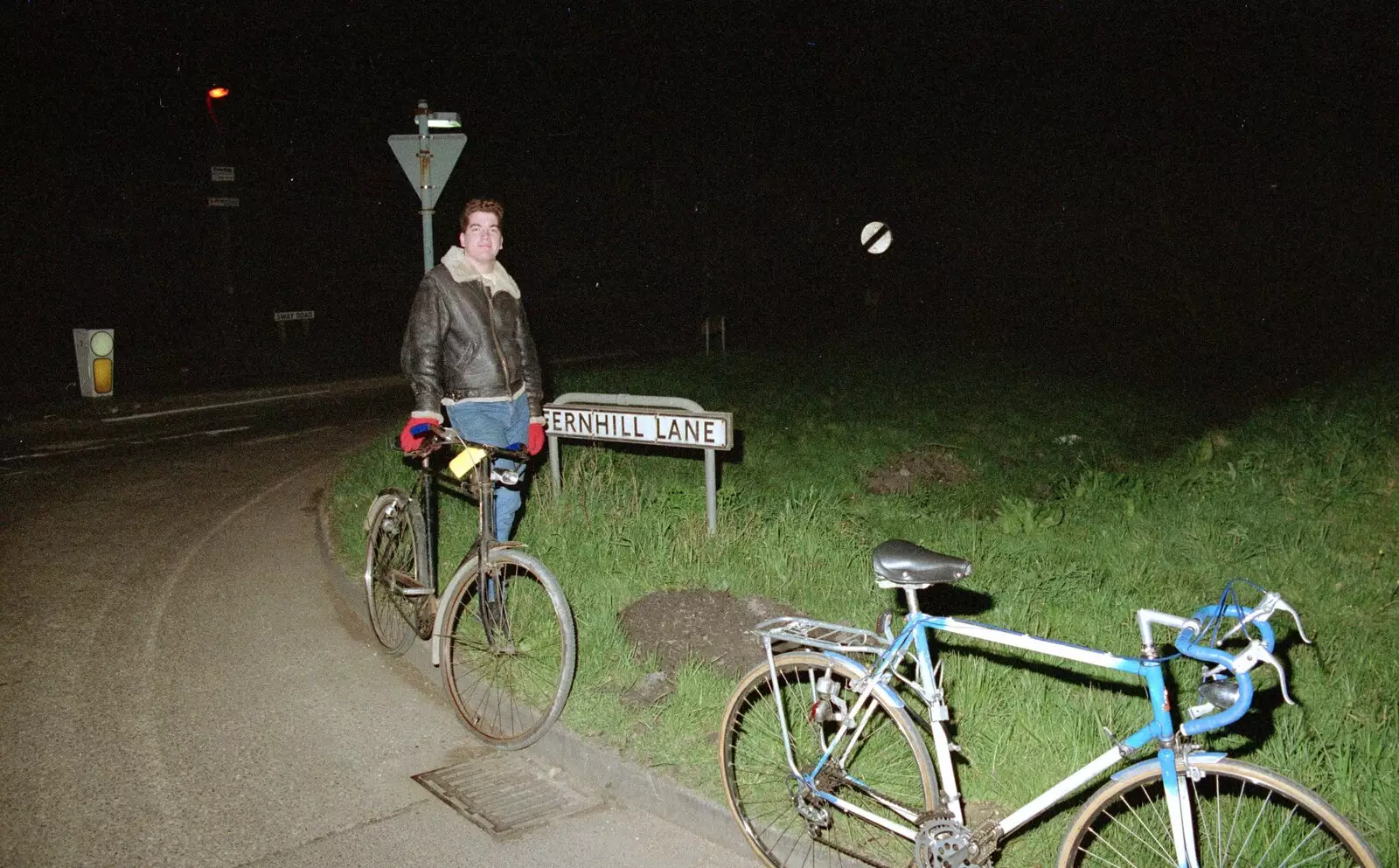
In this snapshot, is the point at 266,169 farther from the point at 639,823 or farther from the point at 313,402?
the point at 639,823

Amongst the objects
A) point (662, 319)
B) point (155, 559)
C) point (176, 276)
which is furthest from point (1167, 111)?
point (176, 276)

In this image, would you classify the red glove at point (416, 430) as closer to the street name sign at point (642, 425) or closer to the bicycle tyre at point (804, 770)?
the street name sign at point (642, 425)

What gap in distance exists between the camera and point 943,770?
133 inches

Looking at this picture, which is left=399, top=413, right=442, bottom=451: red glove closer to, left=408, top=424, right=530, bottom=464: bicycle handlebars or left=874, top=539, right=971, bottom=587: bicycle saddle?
left=408, top=424, right=530, bottom=464: bicycle handlebars

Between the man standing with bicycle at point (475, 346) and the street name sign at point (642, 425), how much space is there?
1.00 meters

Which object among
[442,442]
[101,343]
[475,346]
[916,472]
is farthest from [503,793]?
[101,343]

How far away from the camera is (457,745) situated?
4965mm

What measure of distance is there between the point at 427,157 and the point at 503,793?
6229 mm

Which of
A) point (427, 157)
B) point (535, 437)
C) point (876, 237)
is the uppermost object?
point (427, 157)

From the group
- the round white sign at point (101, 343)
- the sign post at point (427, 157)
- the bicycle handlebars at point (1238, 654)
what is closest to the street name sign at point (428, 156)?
the sign post at point (427, 157)

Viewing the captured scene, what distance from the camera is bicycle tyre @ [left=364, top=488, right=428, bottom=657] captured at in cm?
571

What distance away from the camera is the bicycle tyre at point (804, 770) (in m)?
3.68

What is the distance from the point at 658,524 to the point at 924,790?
372 cm

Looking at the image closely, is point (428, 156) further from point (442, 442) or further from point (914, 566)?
point (914, 566)
